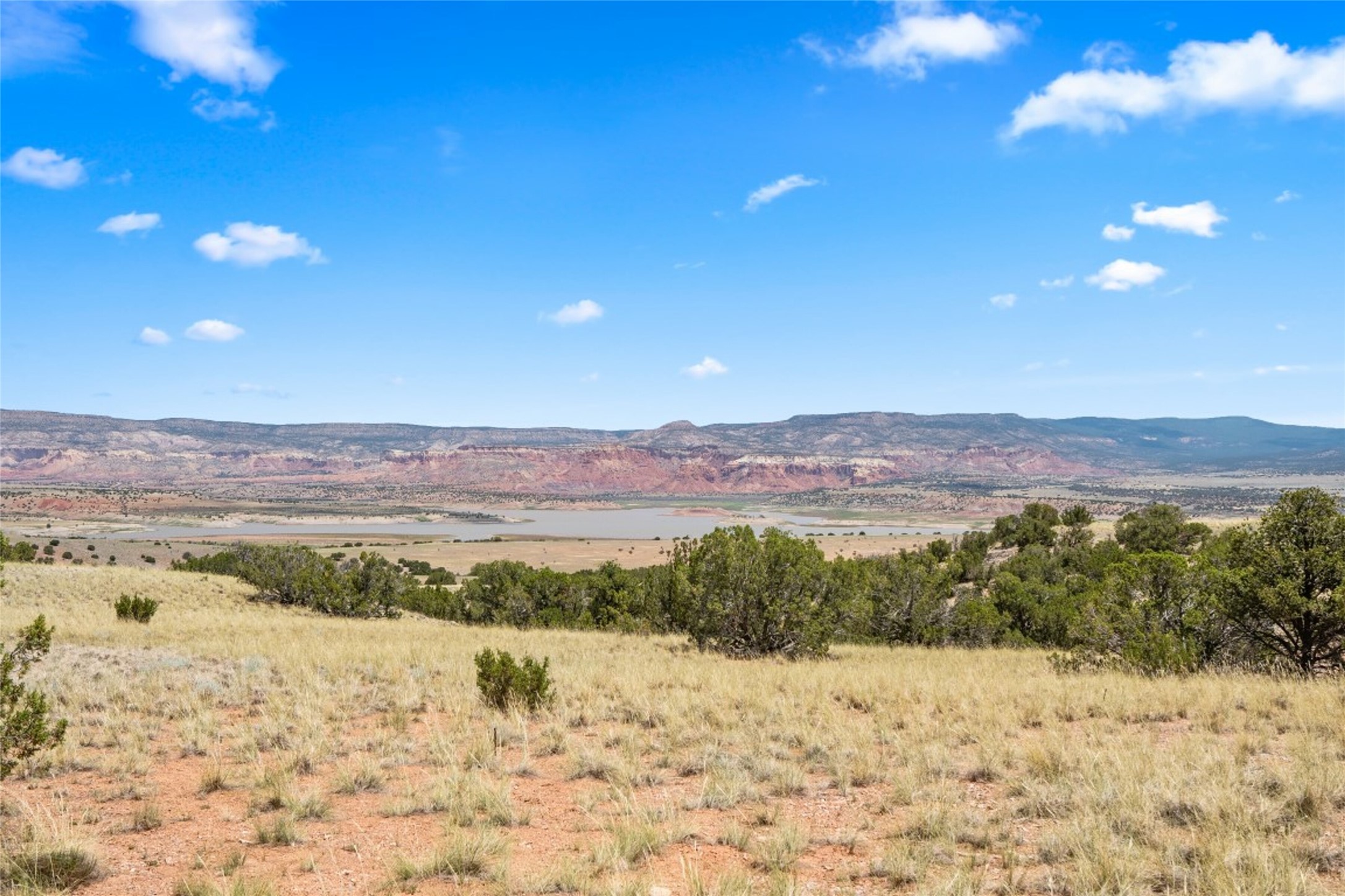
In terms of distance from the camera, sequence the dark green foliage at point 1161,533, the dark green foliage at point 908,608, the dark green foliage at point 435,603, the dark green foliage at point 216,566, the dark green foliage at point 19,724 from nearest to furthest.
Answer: the dark green foliage at point 19,724 < the dark green foliage at point 908,608 < the dark green foliage at point 435,603 < the dark green foliage at point 1161,533 < the dark green foliage at point 216,566

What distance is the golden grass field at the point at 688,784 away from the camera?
5.34 meters

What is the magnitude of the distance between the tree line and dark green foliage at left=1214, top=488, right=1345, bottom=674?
3 cm

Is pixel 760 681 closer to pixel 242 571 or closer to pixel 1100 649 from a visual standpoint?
pixel 1100 649

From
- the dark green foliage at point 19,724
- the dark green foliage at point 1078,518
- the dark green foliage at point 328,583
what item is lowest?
the dark green foliage at point 328,583

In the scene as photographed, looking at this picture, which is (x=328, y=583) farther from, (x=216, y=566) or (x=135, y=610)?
(x=216, y=566)

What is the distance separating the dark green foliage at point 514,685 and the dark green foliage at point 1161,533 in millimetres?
32207

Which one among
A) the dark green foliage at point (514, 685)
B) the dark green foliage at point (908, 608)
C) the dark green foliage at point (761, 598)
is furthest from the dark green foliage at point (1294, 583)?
the dark green foliage at point (514, 685)

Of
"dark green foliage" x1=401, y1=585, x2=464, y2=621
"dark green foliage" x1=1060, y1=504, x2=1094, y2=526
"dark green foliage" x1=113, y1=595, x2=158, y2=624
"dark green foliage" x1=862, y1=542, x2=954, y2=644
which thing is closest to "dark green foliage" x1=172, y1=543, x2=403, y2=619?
"dark green foliage" x1=401, y1=585, x2=464, y2=621

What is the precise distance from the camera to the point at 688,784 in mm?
7453

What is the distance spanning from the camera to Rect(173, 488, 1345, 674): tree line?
530 inches

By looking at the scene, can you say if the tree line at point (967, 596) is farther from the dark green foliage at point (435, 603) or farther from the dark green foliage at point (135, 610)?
the dark green foliage at point (135, 610)

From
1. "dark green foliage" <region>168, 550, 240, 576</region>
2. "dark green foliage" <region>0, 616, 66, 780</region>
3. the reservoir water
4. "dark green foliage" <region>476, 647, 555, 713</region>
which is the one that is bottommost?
the reservoir water

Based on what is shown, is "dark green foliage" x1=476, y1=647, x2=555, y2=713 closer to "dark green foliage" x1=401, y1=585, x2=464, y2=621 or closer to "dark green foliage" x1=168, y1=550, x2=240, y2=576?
"dark green foliage" x1=401, y1=585, x2=464, y2=621

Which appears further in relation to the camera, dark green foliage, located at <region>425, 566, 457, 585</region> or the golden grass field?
dark green foliage, located at <region>425, 566, 457, 585</region>
